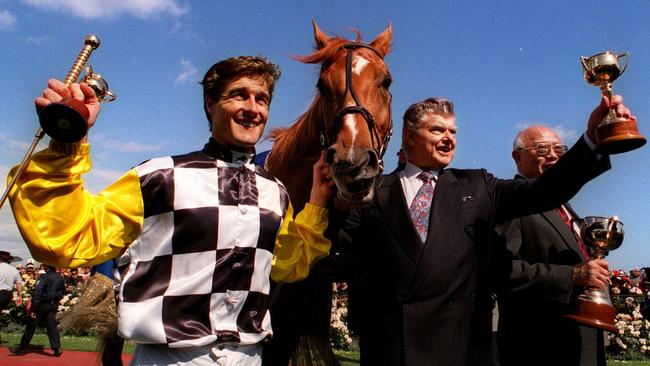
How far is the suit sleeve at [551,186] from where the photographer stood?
2393 millimetres

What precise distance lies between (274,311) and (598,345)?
6.31ft

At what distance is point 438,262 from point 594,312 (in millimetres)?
1139

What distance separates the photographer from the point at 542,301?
3.06 meters

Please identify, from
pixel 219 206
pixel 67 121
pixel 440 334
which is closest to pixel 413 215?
pixel 440 334

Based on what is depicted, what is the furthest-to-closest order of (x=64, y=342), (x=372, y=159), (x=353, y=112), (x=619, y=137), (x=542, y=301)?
(x=64, y=342) → (x=542, y=301) → (x=353, y=112) → (x=619, y=137) → (x=372, y=159)

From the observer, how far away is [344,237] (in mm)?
2531

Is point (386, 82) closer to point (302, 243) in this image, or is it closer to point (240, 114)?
point (240, 114)

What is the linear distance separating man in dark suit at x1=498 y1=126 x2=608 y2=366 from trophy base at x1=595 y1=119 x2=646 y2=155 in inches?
36.5

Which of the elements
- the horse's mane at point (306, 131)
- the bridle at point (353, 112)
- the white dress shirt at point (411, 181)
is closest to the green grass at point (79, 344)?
the horse's mane at point (306, 131)

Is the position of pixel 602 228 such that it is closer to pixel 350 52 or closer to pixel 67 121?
pixel 350 52

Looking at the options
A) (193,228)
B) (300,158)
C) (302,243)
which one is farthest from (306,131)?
(193,228)

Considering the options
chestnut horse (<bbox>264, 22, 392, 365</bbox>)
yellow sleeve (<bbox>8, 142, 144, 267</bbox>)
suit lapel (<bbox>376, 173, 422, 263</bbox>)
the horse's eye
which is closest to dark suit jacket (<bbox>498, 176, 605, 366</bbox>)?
suit lapel (<bbox>376, 173, 422, 263</bbox>)

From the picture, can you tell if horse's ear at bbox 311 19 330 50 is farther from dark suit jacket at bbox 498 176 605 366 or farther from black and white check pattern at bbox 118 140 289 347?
dark suit jacket at bbox 498 176 605 366

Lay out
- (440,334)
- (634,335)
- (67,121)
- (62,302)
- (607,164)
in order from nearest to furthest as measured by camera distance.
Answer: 1. (67,121)
2. (440,334)
3. (607,164)
4. (634,335)
5. (62,302)
